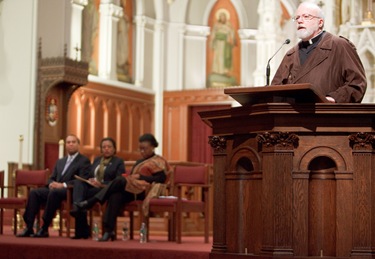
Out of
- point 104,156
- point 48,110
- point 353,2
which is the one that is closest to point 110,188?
point 104,156

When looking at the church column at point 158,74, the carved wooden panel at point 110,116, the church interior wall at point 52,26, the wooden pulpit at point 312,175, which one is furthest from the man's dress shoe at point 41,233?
the church column at point 158,74

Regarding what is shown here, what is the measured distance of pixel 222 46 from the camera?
1994cm

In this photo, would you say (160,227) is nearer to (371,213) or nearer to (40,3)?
(40,3)

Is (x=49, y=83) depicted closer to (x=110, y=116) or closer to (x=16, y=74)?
(x=16, y=74)

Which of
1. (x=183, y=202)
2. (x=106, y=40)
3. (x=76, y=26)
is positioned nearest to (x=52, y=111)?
(x=76, y=26)

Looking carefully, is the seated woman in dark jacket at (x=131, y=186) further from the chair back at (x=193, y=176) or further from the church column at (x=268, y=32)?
the church column at (x=268, y=32)

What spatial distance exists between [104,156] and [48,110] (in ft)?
17.9

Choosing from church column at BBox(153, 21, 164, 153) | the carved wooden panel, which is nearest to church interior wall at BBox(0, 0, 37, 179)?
the carved wooden panel

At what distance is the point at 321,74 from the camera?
17.3 ft

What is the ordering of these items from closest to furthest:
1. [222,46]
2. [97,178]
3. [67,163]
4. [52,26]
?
[97,178] → [67,163] → [52,26] → [222,46]

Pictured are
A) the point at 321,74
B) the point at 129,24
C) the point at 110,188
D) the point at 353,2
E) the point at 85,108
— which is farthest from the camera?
the point at 129,24

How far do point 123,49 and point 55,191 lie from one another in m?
9.44

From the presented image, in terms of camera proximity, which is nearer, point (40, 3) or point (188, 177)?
point (188, 177)

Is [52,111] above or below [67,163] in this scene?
above
